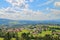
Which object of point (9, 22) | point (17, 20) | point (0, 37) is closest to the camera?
point (0, 37)

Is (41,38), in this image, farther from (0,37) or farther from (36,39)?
(0,37)

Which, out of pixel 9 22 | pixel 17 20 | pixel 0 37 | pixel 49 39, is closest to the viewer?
pixel 49 39

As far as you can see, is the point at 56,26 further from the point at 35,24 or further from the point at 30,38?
the point at 30,38

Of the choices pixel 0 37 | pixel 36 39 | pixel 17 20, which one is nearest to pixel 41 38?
pixel 36 39

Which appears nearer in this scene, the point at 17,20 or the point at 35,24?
the point at 17,20

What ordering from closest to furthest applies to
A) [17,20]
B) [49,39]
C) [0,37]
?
[49,39]
[0,37]
[17,20]

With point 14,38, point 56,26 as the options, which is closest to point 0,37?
point 14,38

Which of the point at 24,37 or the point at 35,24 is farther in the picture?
the point at 35,24

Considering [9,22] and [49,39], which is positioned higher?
[9,22]

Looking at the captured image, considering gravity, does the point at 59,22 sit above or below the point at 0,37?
above
